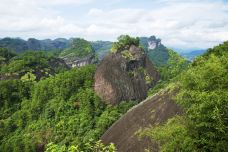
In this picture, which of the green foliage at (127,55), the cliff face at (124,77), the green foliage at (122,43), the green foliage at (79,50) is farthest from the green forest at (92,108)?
the green foliage at (79,50)

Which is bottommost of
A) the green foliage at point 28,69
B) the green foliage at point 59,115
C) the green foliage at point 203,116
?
the green foliage at point 59,115

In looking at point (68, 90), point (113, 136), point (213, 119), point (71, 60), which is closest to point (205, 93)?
point (213, 119)

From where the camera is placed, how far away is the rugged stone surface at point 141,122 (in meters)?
36.3

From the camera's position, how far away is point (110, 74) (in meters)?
56.8

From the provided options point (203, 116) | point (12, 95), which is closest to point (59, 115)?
point (12, 95)

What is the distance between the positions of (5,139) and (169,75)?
2727 cm

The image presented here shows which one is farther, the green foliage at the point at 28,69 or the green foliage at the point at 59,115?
the green foliage at the point at 28,69

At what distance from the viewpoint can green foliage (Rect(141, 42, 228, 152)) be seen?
2220 cm

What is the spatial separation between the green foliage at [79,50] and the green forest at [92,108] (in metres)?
57.5

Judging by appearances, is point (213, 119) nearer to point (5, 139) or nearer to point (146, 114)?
point (146, 114)

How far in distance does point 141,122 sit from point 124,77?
1737 cm

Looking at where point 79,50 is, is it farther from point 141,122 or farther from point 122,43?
point 141,122

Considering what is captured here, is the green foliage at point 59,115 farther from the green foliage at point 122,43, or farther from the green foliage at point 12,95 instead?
the green foliage at point 122,43

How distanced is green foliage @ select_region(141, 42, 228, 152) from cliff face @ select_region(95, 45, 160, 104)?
30.4 m
